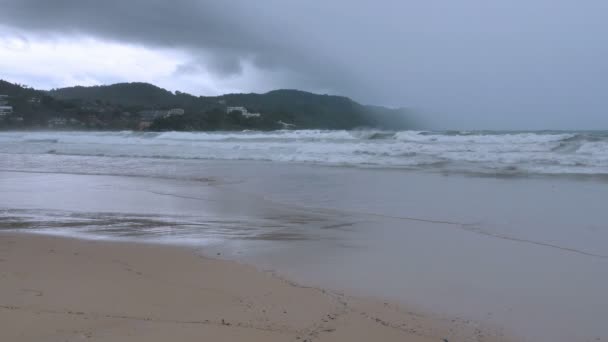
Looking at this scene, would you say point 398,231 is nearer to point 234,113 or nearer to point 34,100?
point 234,113

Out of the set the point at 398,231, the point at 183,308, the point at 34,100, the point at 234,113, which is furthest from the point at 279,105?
the point at 183,308

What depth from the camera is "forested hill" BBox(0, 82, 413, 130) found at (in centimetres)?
5681

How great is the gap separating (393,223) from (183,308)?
438 centimetres

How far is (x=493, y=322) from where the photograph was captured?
3.47 meters

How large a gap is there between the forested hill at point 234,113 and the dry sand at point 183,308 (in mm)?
48444

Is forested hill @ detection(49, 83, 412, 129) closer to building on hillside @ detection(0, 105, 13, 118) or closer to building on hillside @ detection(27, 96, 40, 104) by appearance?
building on hillside @ detection(27, 96, 40, 104)

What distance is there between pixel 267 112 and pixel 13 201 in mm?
56269

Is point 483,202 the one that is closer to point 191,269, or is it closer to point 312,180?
point 312,180

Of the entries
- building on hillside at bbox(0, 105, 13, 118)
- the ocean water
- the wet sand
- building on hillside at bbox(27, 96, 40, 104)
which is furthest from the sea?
building on hillside at bbox(27, 96, 40, 104)

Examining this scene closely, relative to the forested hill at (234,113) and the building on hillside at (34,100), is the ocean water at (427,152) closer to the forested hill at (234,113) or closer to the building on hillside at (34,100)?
the forested hill at (234,113)

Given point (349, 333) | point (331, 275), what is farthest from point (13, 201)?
point (349, 333)

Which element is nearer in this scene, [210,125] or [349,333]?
[349,333]

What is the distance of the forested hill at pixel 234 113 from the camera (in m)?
56.8

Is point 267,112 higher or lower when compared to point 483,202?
higher
